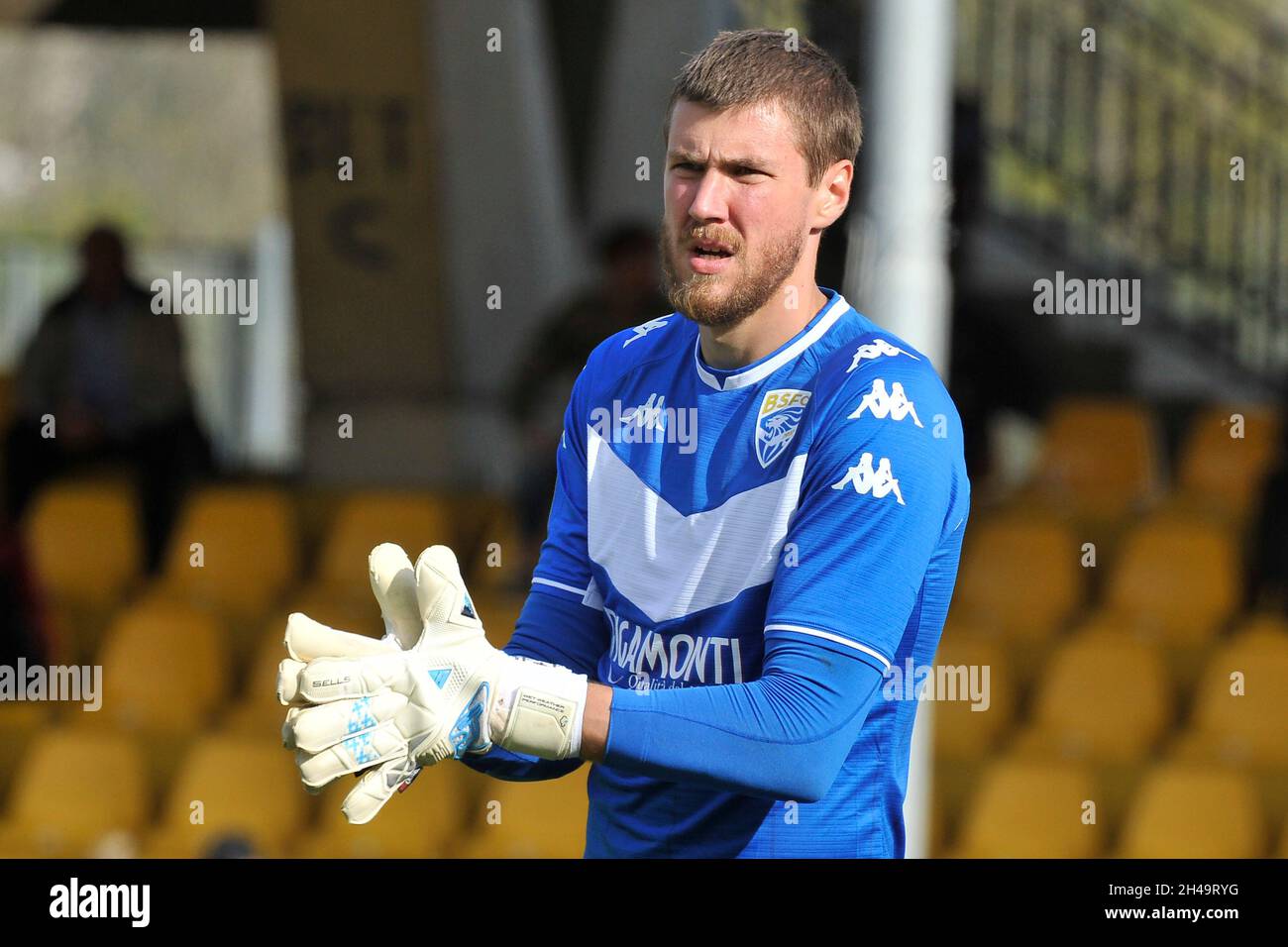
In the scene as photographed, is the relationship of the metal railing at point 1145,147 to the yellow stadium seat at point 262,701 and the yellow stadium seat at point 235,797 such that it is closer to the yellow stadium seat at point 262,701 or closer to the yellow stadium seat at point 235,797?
the yellow stadium seat at point 262,701

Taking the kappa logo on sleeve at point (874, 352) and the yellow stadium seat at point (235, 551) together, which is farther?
the yellow stadium seat at point (235, 551)

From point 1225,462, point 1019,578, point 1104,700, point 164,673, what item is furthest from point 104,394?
point 1225,462

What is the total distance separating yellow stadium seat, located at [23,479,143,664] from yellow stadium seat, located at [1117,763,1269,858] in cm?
407

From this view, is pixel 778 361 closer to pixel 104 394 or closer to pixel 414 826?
pixel 414 826

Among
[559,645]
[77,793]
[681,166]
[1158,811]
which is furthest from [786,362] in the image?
[77,793]

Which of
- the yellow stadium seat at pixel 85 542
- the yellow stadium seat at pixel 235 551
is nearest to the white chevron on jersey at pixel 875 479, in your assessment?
the yellow stadium seat at pixel 235 551

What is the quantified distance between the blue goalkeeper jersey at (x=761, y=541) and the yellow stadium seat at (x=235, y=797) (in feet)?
11.8

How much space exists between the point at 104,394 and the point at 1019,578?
153 inches

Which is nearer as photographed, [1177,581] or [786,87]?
[786,87]

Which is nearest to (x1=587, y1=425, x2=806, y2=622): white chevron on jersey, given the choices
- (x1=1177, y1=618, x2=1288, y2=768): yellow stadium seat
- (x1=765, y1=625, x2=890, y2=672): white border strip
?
(x1=765, y1=625, x2=890, y2=672): white border strip

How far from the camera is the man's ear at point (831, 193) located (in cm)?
199

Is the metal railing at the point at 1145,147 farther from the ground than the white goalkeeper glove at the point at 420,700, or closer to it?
farther from the ground

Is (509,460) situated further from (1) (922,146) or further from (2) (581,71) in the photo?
(1) (922,146)

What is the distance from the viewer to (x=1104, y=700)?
534cm
